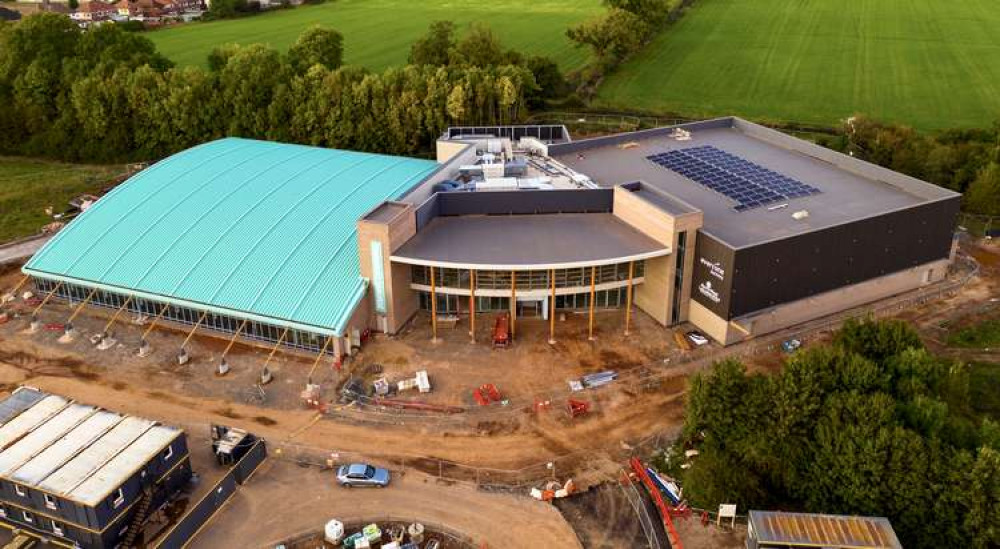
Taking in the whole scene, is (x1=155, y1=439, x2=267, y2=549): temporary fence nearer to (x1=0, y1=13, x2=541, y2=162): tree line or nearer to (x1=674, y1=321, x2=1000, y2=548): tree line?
(x1=674, y1=321, x2=1000, y2=548): tree line

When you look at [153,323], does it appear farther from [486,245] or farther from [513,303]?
[513,303]

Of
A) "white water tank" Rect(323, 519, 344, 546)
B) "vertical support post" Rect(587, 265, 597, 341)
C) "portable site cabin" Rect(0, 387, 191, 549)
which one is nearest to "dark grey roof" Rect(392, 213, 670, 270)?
"vertical support post" Rect(587, 265, 597, 341)

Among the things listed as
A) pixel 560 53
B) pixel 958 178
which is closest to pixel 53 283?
pixel 958 178

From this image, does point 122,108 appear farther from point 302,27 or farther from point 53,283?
point 302,27

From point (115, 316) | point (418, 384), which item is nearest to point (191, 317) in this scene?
point (115, 316)

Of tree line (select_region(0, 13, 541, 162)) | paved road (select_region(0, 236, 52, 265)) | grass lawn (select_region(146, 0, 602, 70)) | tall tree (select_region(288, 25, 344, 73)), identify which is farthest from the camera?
grass lawn (select_region(146, 0, 602, 70))

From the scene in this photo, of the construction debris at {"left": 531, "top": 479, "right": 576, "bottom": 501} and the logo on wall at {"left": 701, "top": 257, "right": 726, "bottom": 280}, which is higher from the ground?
the logo on wall at {"left": 701, "top": 257, "right": 726, "bottom": 280}

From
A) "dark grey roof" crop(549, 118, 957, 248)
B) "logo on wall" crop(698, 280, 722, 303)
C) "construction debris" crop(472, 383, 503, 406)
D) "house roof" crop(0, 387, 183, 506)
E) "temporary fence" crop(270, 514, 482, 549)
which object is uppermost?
"dark grey roof" crop(549, 118, 957, 248)

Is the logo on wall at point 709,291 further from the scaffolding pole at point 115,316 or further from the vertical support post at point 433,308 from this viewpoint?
the scaffolding pole at point 115,316
